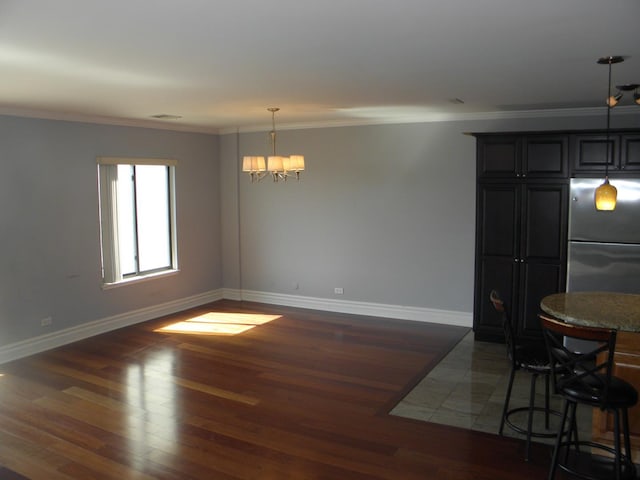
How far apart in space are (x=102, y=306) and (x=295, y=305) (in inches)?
102

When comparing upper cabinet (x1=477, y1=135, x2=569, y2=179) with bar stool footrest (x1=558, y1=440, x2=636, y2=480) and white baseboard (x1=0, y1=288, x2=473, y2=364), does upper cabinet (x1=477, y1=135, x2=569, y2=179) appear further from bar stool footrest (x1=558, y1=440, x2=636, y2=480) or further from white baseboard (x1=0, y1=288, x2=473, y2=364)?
bar stool footrest (x1=558, y1=440, x2=636, y2=480)

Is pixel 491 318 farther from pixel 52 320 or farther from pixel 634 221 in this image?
pixel 52 320

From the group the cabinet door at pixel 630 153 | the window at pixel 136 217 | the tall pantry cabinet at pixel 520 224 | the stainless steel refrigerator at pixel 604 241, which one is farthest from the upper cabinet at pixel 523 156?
the window at pixel 136 217

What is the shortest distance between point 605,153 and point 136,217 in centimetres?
533

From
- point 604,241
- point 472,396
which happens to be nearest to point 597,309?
point 472,396

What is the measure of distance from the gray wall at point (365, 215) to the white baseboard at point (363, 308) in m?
0.07

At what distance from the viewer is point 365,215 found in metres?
7.15

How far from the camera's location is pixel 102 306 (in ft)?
21.2

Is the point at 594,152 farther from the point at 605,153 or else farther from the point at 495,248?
the point at 495,248

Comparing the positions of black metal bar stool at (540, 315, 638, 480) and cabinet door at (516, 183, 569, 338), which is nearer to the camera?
black metal bar stool at (540, 315, 638, 480)

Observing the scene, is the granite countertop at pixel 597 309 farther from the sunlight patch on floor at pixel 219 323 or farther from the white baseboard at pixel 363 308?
the sunlight patch on floor at pixel 219 323

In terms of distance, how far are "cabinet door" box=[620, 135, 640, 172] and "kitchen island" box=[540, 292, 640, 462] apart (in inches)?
81.7

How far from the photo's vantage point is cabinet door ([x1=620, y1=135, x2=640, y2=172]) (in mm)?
5164

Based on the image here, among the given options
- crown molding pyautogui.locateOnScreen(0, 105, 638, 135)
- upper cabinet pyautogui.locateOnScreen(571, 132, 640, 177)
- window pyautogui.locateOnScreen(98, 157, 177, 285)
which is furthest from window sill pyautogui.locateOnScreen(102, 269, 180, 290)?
upper cabinet pyautogui.locateOnScreen(571, 132, 640, 177)
